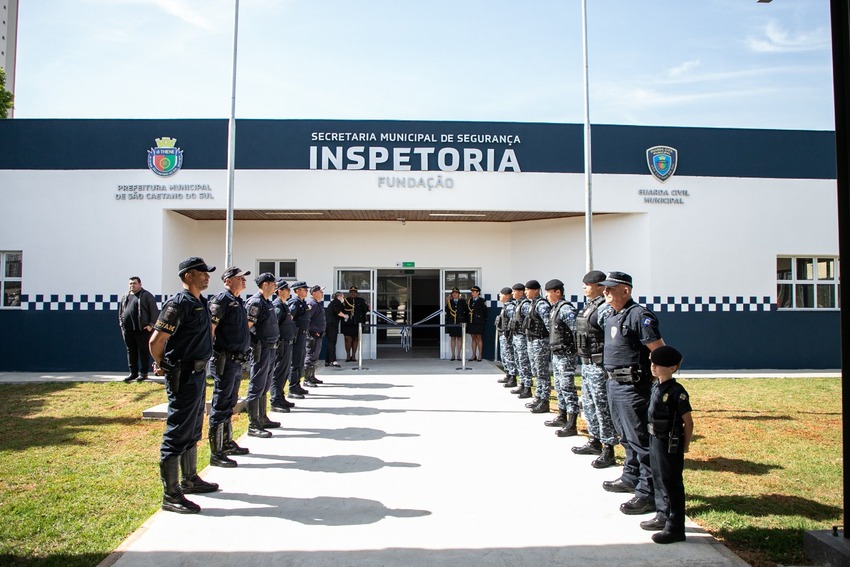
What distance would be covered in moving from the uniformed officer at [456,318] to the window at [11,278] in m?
9.52

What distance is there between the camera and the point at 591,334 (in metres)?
5.57

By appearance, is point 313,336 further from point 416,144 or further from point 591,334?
point 591,334

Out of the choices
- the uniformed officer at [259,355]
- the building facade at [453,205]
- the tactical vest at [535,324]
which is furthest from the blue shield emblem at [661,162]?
the uniformed officer at [259,355]

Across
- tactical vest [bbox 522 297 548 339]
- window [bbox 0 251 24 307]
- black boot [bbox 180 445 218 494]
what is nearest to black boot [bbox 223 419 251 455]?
black boot [bbox 180 445 218 494]

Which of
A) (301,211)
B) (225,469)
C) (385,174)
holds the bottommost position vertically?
(225,469)

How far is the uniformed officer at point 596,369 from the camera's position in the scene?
5449 millimetres

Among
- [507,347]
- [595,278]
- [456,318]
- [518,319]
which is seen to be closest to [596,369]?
[595,278]

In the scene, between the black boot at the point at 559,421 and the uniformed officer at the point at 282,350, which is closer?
the black boot at the point at 559,421

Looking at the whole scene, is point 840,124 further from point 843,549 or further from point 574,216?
point 574,216

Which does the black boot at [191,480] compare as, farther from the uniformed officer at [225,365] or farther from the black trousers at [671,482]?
the black trousers at [671,482]

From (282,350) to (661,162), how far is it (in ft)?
32.0

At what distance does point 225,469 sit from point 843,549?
476 centimetres

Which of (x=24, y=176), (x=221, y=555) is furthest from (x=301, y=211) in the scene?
(x=221, y=555)

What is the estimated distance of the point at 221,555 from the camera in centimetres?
360
